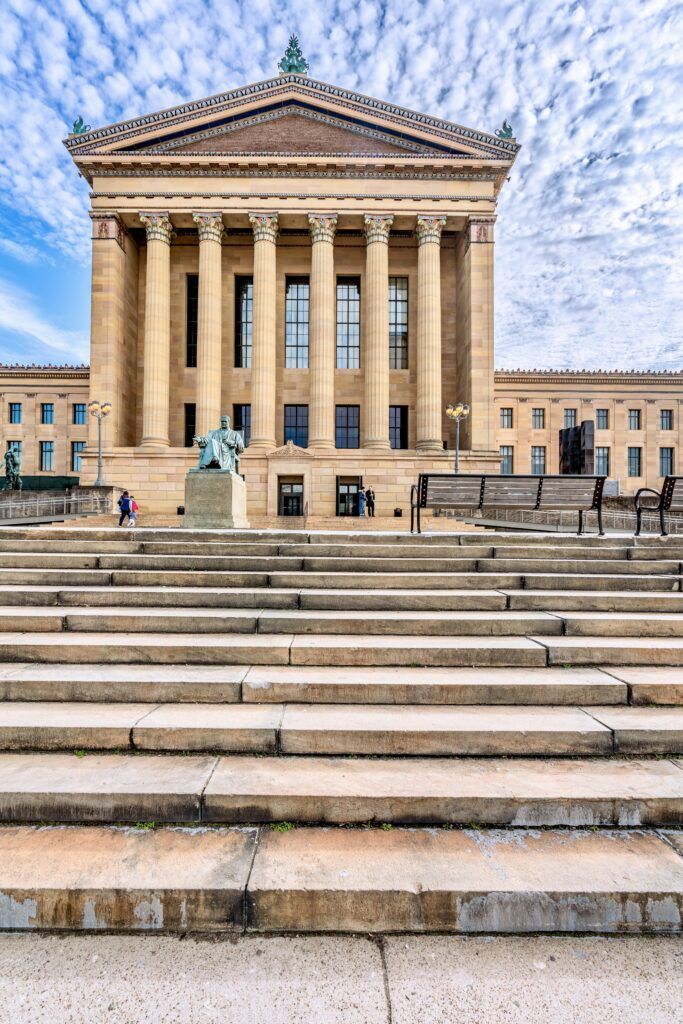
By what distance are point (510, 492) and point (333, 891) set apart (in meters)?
9.66

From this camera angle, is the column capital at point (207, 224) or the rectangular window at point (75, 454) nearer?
the column capital at point (207, 224)

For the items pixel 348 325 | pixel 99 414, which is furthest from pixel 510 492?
pixel 348 325

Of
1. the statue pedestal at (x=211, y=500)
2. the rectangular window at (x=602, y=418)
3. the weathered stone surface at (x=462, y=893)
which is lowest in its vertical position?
the weathered stone surface at (x=462, y=893)

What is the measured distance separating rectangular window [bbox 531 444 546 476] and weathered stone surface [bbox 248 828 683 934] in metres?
49.3

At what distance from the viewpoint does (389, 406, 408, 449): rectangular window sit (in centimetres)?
3056

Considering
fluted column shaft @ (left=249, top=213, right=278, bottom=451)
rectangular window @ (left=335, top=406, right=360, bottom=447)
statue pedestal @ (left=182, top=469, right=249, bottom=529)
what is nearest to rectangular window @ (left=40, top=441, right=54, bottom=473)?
fluted column shaft @ (left=249, top=213, right=278, bottom=451)

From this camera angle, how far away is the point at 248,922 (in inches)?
94.1

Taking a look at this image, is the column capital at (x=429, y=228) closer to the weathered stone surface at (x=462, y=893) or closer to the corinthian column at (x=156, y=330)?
the corinthian column at (x=156, y=330)

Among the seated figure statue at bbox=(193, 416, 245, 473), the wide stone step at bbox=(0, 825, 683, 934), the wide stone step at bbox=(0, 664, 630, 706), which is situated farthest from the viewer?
the seated figure statue at bbox=(193, 416, 245, 473)

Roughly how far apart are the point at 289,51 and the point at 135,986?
4244 centimetres

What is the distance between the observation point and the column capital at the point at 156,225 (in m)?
27.7

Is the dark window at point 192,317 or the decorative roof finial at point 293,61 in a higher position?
the decorative roof finial at point 293,61

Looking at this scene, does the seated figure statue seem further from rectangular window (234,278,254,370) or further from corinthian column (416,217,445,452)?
rectangular window (234,278,254,370)

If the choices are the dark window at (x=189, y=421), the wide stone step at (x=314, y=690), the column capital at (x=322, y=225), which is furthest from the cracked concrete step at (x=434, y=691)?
the column capital at (x=322, y=225)
